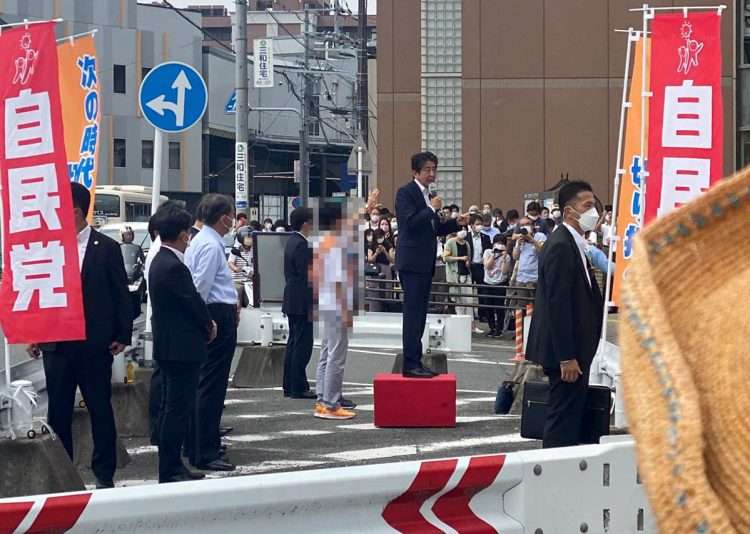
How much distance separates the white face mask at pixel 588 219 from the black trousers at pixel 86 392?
9.66 ft

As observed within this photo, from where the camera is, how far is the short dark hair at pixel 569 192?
7656 millimetres

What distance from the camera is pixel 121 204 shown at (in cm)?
3775

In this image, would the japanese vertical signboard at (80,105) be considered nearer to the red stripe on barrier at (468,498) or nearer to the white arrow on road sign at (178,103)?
the white arrow on road sign at (178,103)

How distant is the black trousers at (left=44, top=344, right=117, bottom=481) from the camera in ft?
25.6

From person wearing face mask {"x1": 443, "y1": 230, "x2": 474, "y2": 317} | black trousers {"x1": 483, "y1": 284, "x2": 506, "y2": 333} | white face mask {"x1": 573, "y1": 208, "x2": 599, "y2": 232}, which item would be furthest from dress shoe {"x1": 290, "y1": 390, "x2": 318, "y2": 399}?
person wearing face mask {"x1": 443, "y1": 230, "x2": 474, "y2": 317}

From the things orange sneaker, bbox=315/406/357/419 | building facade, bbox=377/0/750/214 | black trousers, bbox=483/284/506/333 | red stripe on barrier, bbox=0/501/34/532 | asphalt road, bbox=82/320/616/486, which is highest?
building facade, bbox=377/0/750/214

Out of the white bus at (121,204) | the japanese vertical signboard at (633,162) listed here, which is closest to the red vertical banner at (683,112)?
the japanese vertical signboard at (633,162)

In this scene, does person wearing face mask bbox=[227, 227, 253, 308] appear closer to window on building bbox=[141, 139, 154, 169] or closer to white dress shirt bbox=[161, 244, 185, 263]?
white dress shirt bbox=[161, 244, 185, 263]

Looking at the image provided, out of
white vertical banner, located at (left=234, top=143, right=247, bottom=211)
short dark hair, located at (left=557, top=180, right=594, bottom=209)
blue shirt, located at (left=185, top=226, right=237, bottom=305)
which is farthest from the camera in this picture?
white vertical banner, located at (left=234, top=143, right=247, bottom=211)

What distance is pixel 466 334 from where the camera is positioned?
1307 centimetres

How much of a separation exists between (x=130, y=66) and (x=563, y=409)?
51.7 meters

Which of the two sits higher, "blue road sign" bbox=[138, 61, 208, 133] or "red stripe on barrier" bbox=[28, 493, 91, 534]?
"blue road sign" bbox=[138, 61, 208, 133]

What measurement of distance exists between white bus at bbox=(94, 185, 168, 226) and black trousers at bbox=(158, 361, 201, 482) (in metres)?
28.7

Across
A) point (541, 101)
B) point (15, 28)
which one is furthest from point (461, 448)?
point (541, 101)
